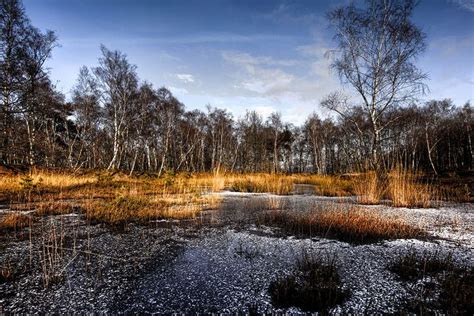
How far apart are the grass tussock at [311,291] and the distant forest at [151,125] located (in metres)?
6.41

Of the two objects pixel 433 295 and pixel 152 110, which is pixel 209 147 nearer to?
pixel 152 110

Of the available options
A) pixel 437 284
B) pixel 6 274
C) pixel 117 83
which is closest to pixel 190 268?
pixel 6 274

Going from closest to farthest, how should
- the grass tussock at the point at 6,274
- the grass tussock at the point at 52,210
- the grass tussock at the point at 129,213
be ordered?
the grass tussock at the point at 6,274 → the grass tussock at the point at 129,213 → the grass tussock at the point at 52,210

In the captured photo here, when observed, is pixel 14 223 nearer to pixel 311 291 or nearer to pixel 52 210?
pixel 52 210

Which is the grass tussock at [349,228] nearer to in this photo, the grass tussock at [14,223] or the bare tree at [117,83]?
the grass tussock at [14,223]

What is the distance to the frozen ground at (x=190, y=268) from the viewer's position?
1919mm

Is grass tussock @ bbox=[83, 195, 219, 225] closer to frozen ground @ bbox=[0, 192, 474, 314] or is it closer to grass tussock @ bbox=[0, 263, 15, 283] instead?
frozen ground @ bbox=[0, 192, 474, 314]

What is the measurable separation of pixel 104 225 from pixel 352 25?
13.5 meters

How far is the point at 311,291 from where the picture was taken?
2010 millimetres

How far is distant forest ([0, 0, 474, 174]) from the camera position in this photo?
1122 cm

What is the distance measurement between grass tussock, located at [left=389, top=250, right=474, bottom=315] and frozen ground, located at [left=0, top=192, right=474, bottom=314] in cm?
12

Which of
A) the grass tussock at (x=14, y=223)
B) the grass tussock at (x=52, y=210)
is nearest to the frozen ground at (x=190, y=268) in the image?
the grass tussock at (x=14, y=223)

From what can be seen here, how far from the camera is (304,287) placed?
205 cm

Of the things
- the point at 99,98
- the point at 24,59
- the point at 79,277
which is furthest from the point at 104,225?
the point at 99,98
